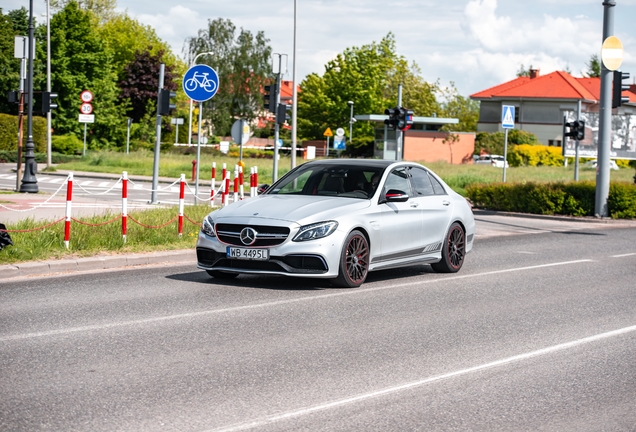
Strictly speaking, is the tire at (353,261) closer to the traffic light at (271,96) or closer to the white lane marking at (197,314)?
the white lane marking at (197,314)

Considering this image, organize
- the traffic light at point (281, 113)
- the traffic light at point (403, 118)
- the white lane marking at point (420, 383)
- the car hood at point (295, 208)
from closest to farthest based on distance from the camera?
the white lane marking at point (420, 383)
the car hood at point (295, 208)
the traffic light at point (281, 113)
the traffic light at point (403, 118)

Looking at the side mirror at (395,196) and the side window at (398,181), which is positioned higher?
the side window at (398,181)

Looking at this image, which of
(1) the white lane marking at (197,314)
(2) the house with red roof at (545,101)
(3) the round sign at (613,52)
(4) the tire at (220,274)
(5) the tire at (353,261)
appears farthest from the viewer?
(2) the house with red roof at (545,101)

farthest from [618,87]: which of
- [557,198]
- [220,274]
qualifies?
[220,274]

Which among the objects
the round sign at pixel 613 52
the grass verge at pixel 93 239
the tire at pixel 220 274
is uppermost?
the round sign at pixel 613 52

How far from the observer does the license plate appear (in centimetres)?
1079

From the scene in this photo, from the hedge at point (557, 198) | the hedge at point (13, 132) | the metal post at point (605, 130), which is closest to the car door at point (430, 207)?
the metal post at point (605, 130)

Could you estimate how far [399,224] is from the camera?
12.1 m

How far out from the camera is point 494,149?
88125 mm

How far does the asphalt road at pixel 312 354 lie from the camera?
5.64 meters

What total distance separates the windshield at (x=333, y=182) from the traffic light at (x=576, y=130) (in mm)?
27194

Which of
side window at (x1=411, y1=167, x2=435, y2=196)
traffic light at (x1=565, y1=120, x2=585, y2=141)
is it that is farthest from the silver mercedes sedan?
traffic light at (x1=565, y1=120, x2=585, y2=141)

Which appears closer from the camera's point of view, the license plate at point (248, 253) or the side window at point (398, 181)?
the license plate at point (248, 253)

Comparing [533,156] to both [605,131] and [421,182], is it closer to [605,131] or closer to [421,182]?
[605,131]
